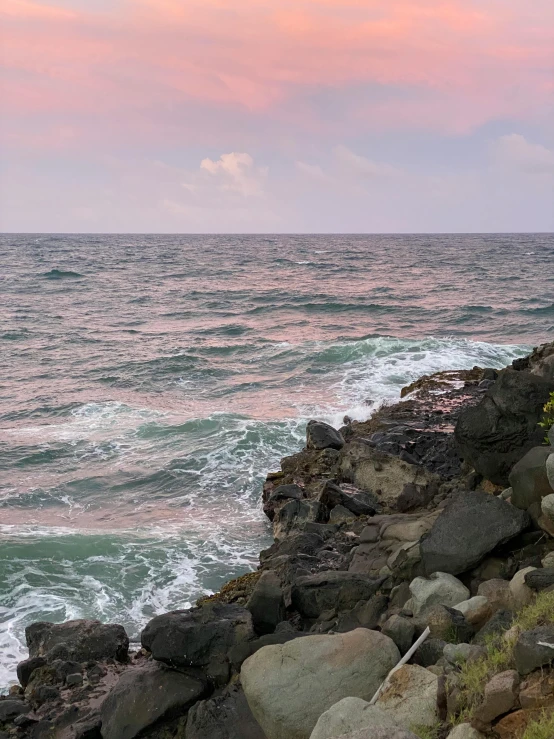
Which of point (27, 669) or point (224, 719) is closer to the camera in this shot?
point (224, 719)

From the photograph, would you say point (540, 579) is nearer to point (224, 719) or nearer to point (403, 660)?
point (403, 660)

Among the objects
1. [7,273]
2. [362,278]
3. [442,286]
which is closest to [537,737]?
[442,286]

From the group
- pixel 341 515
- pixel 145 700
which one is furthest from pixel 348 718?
pixel 341 515

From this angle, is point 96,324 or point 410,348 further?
point 96,324

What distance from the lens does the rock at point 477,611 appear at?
25.2ft

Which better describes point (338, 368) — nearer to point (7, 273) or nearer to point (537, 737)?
point (537, 737)

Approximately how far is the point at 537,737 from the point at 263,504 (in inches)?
476

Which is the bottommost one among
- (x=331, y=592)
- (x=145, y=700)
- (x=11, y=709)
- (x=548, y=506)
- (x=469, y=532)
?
(x=11, y=709)

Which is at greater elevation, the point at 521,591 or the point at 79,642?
the point at 521,591

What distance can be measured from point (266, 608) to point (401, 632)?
7.24ft

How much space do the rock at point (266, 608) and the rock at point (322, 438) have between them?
29.0 feet

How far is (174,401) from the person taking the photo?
26578mm

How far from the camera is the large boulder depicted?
11172mm

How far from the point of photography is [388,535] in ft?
37.9
